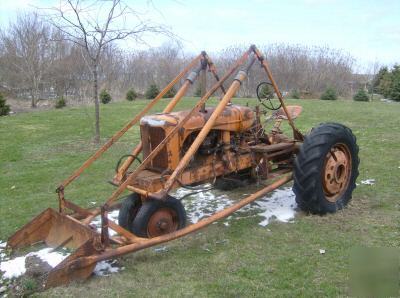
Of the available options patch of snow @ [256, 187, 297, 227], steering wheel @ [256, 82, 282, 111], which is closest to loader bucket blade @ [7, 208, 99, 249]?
patch of snow @ [256, 187, 297, 227]

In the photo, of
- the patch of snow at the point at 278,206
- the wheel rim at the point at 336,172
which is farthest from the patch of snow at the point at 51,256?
the wheel rim at the point at 336,172

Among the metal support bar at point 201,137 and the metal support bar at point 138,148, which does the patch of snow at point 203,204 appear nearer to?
the metal support bar at point 138,148

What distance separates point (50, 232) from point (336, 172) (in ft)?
11.5

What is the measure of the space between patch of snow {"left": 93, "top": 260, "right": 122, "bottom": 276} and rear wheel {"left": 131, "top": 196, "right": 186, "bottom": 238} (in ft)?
1.40

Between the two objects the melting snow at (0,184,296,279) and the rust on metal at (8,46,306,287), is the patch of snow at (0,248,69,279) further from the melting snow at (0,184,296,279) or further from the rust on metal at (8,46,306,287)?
the rust on metal at (8,46,306,287)

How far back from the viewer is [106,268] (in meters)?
4.14

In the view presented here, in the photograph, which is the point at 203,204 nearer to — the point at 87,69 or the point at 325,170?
the point at 325,170

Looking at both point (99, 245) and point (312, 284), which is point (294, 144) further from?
point (99, 245)

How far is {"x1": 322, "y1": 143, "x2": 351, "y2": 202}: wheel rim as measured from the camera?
546cm

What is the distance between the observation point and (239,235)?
16.1 feet

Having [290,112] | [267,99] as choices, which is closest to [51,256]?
[267,99]

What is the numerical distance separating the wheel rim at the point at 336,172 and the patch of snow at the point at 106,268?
A: 9.05 ft

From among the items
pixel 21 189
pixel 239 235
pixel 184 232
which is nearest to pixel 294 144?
pixel 239 235

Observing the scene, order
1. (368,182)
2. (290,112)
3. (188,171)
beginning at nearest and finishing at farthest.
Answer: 1. (188,171)
2. (290,112)
3. (368,182)
